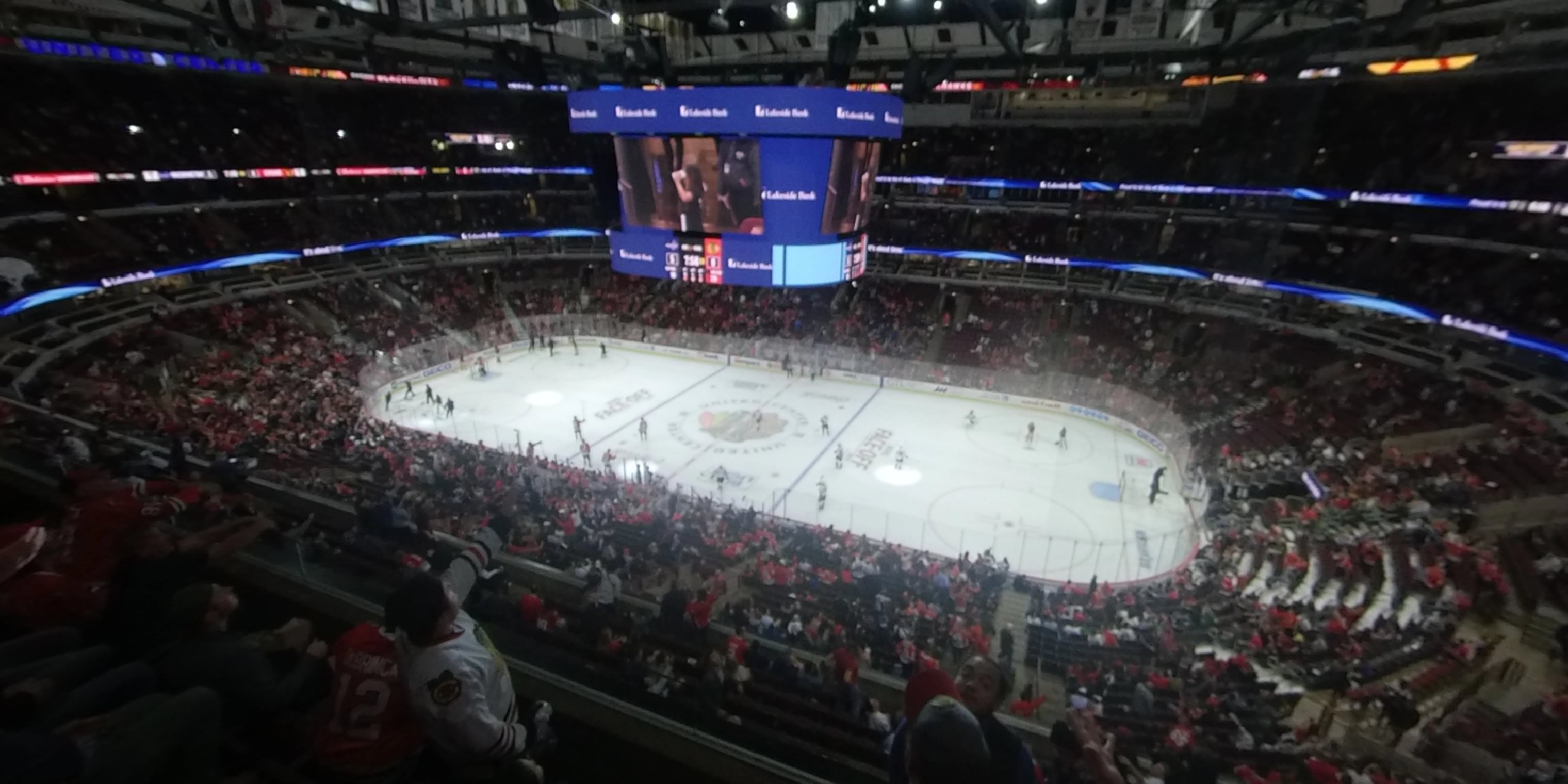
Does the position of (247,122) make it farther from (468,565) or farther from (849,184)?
(468,565)

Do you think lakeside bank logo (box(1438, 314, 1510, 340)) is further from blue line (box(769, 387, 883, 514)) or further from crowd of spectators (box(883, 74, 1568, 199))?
blue line (box(769, 387, 883, 514))

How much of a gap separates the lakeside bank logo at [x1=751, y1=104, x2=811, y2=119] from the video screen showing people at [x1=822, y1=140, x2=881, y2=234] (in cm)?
139

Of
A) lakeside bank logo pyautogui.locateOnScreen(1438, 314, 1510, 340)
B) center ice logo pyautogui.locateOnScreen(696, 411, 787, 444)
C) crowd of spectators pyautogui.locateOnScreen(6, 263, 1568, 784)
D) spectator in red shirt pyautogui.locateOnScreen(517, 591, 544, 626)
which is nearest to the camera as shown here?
spectator in red shirt pyautogui.locateOnScreen(517, 591, 544, 626)

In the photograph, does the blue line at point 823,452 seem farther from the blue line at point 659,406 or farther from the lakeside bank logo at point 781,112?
the lakeside bank logo at point 781,112

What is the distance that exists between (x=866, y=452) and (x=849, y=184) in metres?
8.05

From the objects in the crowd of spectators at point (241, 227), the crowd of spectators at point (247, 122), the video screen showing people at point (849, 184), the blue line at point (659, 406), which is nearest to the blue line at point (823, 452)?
the blue line at point (659, 406)

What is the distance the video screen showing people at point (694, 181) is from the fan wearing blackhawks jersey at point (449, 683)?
17299mm

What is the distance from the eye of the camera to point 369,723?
2289mm

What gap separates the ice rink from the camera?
1698cm

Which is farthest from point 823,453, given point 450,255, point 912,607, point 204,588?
point 450,255

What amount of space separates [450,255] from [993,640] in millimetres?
35300

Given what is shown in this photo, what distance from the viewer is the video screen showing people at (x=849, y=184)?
18.8 metres

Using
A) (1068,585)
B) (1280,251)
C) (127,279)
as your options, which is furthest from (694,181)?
(1280,251)

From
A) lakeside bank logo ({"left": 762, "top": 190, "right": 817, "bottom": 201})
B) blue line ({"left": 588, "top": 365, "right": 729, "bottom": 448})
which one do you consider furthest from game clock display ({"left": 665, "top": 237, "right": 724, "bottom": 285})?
blue line ({"left": 588, "top": 365, "right": 729, "bottom": 448})
